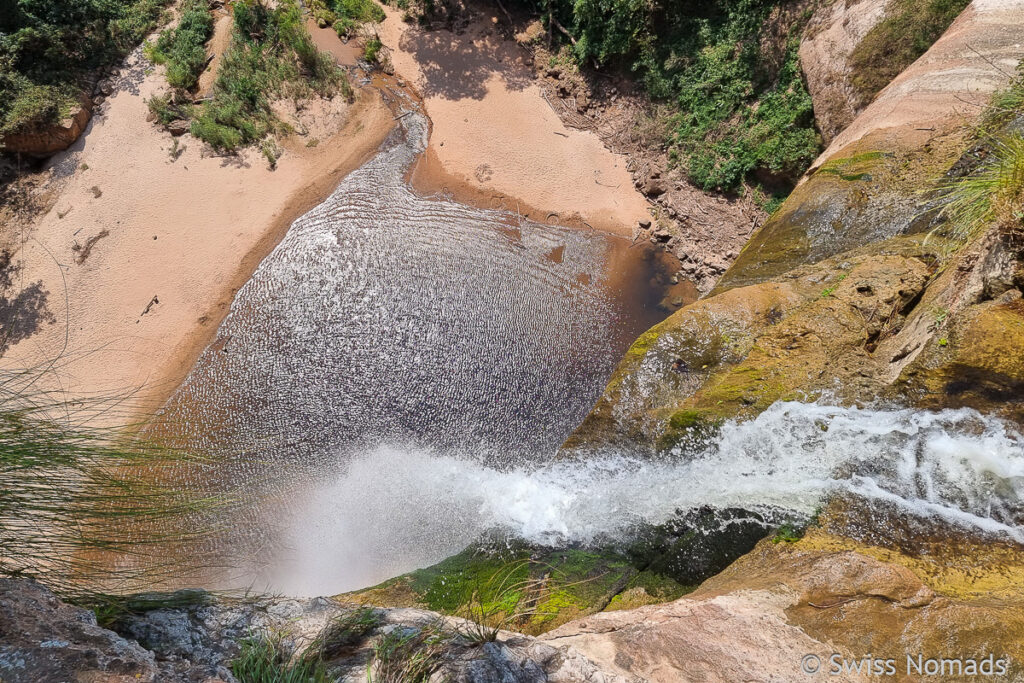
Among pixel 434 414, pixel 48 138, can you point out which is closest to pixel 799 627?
pixel 434 414

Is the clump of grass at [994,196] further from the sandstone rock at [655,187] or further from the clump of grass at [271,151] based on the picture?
the clump of grass at [271,151]

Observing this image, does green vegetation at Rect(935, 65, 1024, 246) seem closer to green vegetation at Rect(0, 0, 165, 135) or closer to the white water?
the white water

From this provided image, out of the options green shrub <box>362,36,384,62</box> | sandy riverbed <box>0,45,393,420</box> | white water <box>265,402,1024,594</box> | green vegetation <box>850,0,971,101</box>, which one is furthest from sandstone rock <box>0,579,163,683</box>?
green shrub <box>362,36,384,62</box>

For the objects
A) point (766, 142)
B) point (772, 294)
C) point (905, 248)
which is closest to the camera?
point (905, 248)

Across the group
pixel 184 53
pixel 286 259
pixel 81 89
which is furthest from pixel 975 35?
pixel 81 89

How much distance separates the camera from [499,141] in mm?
9453

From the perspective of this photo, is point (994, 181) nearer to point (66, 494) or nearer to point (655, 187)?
point (655, 187)

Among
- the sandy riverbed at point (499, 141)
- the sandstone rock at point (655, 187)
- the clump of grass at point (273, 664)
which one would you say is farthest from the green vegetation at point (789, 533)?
the sandstone rock at point (655, 187)

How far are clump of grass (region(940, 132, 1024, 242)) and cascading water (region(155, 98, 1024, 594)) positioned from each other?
5.47ft

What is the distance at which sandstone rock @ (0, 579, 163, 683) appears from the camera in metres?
1.88

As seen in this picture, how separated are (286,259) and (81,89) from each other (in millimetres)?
5416

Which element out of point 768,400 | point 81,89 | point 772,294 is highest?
point 772,294

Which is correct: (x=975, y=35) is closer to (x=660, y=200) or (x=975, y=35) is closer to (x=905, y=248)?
(x=905, y=248)

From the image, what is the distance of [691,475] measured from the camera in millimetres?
5000
